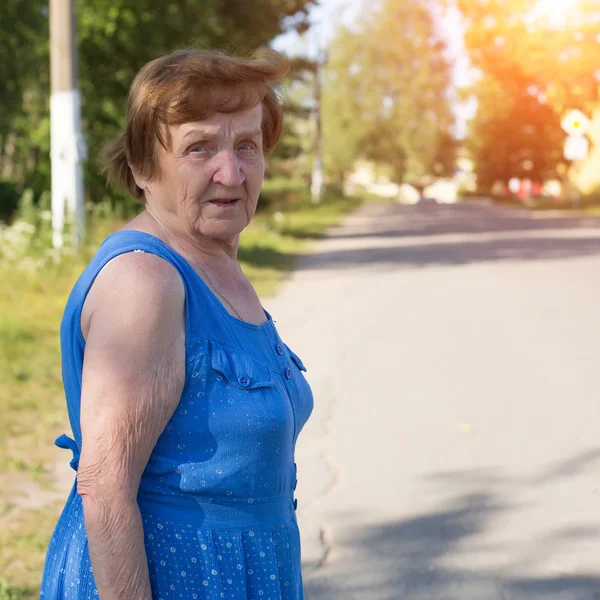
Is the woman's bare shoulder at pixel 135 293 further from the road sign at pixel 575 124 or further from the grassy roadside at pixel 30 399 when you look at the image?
the road sign at pixel 575 124

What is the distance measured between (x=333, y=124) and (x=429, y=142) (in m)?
8.01

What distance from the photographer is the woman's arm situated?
1.71 meters

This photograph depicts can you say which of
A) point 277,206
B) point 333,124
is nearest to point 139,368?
point 277,206

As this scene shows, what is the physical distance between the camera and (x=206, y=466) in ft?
5.98

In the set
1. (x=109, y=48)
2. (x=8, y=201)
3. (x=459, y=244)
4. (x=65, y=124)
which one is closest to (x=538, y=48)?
(x=459, y=244)

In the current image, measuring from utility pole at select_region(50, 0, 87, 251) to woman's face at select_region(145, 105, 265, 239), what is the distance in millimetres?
11326

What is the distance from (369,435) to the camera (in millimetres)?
6742

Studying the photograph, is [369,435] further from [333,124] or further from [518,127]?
[333,124]

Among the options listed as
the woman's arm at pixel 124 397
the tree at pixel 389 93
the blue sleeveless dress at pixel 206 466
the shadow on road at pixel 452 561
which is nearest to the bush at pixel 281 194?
the tree at pixel 389 93

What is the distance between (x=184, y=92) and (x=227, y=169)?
0.17 m

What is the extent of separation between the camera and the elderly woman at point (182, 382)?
173cm

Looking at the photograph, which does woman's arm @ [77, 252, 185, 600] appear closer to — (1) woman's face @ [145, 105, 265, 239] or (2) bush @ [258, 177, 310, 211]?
(1) woman's face @ [145, 105, 265, 239]

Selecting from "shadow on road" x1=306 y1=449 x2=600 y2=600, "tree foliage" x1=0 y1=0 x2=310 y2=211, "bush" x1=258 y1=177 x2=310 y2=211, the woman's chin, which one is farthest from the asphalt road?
"bush" x1=258 y1=177 x2=310 y2=211

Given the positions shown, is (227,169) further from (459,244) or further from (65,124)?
(459,244)
